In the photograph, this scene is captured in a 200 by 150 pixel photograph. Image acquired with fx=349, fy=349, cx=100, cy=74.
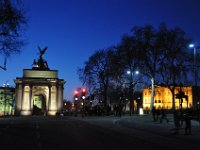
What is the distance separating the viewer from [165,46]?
5331 centimetres

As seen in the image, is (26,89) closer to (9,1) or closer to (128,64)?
(128,64)

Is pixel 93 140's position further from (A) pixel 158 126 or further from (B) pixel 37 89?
(B) pixel 37 89

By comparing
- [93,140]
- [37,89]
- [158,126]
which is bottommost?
[93,140]

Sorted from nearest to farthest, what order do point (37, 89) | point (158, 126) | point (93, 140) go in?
point (93, 140)
point (158, 126)
point (37, 89)

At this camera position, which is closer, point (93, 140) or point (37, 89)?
point (93, 140)

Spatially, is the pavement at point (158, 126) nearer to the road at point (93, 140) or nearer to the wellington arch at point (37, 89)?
the road at point (93, 140)

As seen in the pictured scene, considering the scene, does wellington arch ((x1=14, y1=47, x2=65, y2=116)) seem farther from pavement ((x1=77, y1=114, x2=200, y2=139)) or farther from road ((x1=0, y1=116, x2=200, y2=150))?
road ((x1=0, y1=116, x2=200, y2=150))

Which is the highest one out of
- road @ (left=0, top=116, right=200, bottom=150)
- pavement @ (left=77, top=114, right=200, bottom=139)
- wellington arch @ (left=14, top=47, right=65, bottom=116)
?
wellington arch @ (left=14, top=47, right=65, bottom=116)

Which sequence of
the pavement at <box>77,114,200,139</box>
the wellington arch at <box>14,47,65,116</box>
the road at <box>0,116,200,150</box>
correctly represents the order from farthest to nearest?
the wellington arch at <box>14,47,65,116</box> < the pavement at <box>77,114,200,139</box> < the road at <box>0,116,200,150</box>

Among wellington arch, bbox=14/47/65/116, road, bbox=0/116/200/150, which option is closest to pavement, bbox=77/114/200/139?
road, bbox=0/116/200/150

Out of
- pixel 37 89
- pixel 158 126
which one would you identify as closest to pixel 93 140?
pixel 158 126

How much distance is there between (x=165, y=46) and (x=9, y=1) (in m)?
31.7

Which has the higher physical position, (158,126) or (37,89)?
(37,89)

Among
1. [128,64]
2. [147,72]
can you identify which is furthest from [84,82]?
[147,72]
